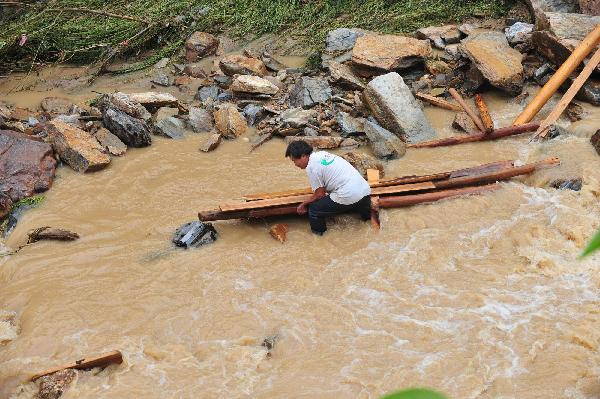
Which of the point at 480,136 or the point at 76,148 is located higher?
the point at 76,148

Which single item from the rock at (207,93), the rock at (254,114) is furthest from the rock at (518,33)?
the rock at (207,93)

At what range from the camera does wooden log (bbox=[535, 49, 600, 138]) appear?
8016 mm

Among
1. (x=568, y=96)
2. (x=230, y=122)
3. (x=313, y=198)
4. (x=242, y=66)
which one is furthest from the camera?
(x=242, y=66)

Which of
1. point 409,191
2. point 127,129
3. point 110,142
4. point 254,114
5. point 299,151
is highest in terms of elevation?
point 299,151

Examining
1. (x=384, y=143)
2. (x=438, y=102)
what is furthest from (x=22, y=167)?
(x=438, y=102)

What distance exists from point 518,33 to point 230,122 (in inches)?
207

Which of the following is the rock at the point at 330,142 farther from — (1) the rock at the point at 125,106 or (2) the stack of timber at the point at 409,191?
(1) the rock at the point at 125,106

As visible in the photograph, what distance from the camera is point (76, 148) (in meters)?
8.21

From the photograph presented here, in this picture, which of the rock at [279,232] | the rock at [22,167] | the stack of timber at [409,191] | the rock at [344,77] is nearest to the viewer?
the rock at [279,232]

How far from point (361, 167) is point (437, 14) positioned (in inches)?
216

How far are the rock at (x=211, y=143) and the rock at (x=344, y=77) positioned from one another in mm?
2352

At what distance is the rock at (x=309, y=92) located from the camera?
9438 millimetres

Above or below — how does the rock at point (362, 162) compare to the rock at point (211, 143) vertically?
below

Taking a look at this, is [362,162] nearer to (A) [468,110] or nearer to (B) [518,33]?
(A) [468,110]
